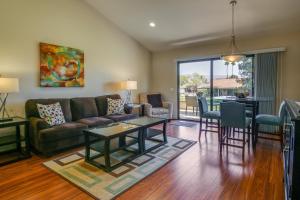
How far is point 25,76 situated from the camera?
3.73 metres

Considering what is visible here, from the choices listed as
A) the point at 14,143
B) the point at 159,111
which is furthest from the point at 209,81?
the point at 14,143

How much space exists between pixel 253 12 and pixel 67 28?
4123 millimetres

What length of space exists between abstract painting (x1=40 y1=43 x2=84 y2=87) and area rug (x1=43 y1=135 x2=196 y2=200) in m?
1.79

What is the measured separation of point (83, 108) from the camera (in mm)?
4426

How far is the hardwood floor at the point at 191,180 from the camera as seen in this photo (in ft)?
7.09

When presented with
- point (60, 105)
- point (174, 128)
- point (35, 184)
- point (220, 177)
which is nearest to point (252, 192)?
point (220, 177)

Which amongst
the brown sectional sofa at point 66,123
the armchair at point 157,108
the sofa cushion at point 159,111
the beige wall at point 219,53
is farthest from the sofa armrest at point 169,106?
the brown sectional sofa at point 66,123

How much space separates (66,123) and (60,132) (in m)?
0.46

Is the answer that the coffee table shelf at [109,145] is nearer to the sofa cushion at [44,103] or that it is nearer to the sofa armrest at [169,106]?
the sofa cushion at [44,103]

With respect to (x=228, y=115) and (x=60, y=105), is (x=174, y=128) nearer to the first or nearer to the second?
(x=228, y=115)

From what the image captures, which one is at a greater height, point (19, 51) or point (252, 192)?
point (19, 51)

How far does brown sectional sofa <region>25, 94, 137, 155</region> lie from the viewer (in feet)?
10.6

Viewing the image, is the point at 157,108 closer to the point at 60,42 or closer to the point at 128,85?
the point at 128,85

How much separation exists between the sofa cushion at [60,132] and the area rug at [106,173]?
0.36 m
